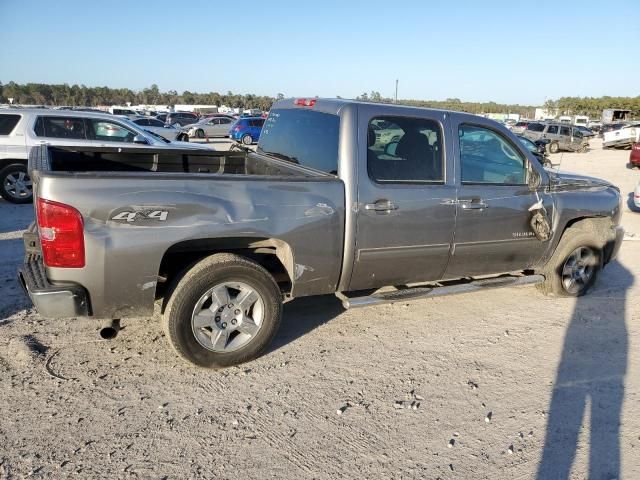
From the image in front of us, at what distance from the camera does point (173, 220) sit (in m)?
3.24

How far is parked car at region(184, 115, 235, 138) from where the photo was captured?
34013mm

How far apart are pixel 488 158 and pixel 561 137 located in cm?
2931

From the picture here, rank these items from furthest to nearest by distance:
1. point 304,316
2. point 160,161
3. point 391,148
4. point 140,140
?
point 140,140 < point 160,161 < point 304,316 < point 391,148

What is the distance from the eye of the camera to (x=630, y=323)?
4.77 meters

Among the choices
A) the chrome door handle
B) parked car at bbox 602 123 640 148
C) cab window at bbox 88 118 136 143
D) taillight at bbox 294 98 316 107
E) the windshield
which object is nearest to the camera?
the chrome door handle

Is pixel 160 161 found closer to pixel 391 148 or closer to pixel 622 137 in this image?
pixel 391 148

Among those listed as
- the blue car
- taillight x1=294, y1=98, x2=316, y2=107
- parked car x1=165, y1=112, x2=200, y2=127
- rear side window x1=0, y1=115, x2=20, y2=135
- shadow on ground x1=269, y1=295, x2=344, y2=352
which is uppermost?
parked car x1=165, y1=112, x2=200, y2=127

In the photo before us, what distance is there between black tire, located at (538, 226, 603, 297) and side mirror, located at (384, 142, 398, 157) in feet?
7.14

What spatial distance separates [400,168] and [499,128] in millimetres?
1131

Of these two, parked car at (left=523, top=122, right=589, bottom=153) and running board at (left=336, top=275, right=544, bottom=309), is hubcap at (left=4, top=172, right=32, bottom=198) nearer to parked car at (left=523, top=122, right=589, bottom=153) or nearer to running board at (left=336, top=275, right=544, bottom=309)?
running board at (left=336, top=275, right=544, bottom=309)

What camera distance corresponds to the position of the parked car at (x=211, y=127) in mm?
34013

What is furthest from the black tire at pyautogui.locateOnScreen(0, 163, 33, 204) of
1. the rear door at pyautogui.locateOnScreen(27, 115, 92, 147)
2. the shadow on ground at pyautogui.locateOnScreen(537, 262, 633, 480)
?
the shadow on ground at pyautogui.locateOnScreen(537, 262, 633, 480)

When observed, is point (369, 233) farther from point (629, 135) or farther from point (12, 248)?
point (629, 135)

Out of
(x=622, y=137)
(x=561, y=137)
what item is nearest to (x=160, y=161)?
(x=561, y=137)
